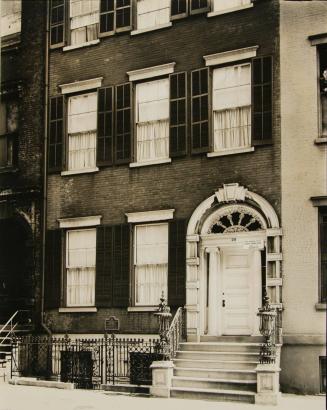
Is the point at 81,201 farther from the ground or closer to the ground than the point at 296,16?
closer to the ground

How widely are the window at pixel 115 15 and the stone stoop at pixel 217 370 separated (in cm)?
831

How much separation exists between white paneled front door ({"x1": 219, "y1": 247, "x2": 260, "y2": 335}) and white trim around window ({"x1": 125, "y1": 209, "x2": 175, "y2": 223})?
1.60 m

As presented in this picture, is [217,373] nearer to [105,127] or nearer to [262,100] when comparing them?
[262,100]

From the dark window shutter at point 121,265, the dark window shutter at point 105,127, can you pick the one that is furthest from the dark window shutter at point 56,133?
the dark window shutter at point 121,265

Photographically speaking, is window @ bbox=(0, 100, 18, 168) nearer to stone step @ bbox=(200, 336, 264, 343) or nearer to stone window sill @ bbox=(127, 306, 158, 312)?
stone window sill @ bbox=(127, 306, 158, 312)

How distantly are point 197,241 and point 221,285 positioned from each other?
1166 mm

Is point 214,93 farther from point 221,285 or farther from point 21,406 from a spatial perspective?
point 21,406

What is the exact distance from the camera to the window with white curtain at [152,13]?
65.6 feet

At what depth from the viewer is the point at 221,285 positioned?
728 inches

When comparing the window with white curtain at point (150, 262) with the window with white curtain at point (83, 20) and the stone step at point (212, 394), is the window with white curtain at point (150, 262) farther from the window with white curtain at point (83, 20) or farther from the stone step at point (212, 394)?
the window with white curtain at point (83, 20)

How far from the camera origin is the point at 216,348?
17.6 m

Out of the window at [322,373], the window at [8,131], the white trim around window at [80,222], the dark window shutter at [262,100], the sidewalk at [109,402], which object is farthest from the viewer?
the window at [8,131]

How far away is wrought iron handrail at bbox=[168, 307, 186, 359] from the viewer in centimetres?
1755

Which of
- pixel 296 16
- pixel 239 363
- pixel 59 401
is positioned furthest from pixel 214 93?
pixel 59 401
